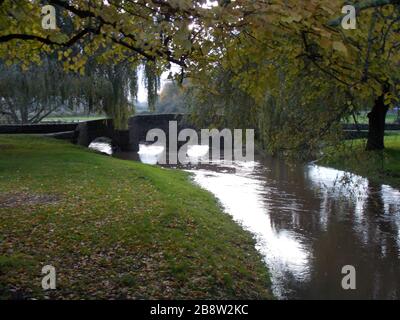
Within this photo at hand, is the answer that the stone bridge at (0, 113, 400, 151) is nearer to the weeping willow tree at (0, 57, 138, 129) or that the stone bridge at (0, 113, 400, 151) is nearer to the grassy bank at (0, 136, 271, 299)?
the weeping willow tree at (0, 57, 138, 129)

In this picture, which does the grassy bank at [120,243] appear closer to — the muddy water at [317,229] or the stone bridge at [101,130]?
the muddy water at [317,229]

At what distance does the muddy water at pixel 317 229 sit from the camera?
755cm

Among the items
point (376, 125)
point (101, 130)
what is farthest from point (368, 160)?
point (101, 130)

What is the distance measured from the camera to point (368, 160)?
35.4ft

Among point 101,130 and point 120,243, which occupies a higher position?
point 101,130

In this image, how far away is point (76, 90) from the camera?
21672 mm

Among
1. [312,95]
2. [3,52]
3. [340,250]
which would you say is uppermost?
[3,52]

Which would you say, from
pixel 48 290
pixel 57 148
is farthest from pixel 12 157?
pixel 48 290

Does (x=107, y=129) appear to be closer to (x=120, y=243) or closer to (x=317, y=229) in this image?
(x=317, y=229)

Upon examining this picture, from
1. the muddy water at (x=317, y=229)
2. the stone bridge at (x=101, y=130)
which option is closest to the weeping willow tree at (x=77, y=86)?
the stone bridge at (x=101, y=130)

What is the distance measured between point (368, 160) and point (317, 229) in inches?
80.8

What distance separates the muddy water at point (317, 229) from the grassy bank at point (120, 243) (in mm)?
592
